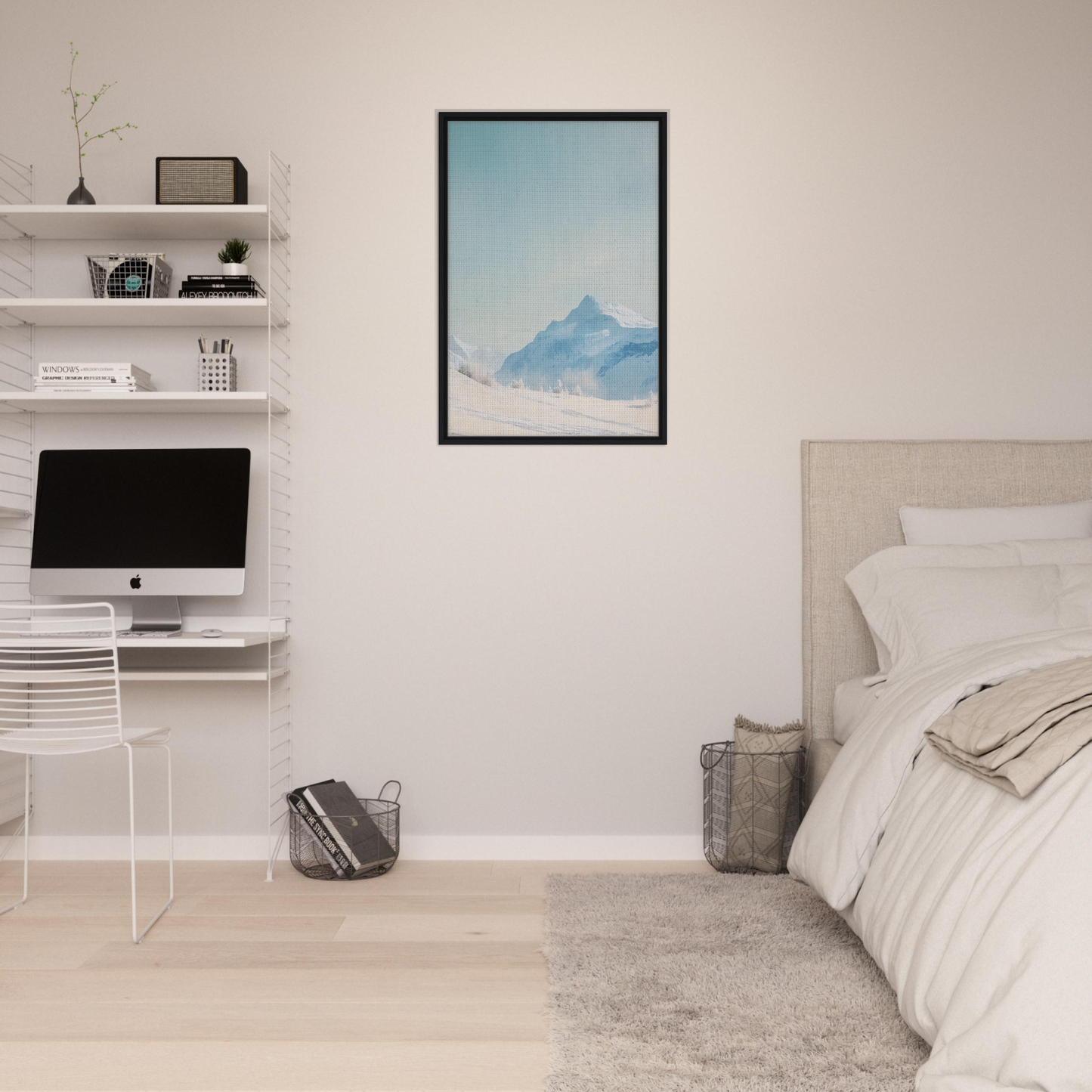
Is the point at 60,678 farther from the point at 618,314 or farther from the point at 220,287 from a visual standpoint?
the point at 618,314

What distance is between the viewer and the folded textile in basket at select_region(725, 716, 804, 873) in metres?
2.82

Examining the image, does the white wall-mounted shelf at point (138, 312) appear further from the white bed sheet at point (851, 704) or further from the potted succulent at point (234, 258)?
the white bed sheet at point (851, 704)

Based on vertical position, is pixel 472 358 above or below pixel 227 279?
below

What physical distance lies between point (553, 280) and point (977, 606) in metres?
1.63

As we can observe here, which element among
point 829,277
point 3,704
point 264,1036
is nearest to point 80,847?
point 3,704

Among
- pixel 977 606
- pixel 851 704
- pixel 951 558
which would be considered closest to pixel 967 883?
pixel 977 606

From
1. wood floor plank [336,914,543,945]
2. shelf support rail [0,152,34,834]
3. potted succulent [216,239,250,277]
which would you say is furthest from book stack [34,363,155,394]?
wood floor plank [336,914,543,945]

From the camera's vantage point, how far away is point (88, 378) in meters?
2.86

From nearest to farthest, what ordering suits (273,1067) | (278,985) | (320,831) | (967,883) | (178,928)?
(967,883) < (273,1067) < (278,985) < (178,928) < (320,831)

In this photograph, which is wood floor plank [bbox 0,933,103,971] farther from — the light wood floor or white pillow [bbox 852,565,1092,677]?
white pillow [bbox 852,565,1092,677]

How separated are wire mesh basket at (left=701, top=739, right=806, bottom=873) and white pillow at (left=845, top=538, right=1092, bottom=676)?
43 centimetres

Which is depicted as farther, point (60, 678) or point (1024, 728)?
point (60, 678)

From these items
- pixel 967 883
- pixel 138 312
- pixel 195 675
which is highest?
pixel 138 312

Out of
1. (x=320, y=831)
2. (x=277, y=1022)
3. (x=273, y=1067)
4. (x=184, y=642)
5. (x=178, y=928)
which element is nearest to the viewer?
(x=273, y=1067)
